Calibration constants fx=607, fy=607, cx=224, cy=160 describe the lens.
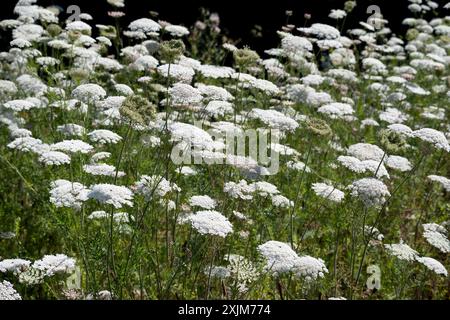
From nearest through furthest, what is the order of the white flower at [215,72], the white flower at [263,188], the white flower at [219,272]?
the white flower at [219,272] < the white flower at [263,188] < the white flower at [215,72]

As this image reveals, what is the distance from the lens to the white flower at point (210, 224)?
2463mm

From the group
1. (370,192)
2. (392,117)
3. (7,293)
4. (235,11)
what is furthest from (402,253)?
(235,11)

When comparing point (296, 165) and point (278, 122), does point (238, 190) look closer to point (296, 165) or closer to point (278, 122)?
point (278, 122)

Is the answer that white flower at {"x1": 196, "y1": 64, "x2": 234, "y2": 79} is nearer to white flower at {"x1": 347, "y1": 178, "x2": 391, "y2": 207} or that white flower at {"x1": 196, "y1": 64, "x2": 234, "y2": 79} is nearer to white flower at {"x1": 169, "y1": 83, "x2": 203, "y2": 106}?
white flower at {"x1": 169, "y1": 83, "x2": 203, "y2": 106}

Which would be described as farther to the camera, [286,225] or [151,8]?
[151,8]

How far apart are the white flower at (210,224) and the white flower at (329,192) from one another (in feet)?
3.06

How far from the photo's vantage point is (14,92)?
4.72 metres

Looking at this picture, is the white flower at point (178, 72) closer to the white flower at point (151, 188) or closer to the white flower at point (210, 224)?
the white flower at point (151, 188)

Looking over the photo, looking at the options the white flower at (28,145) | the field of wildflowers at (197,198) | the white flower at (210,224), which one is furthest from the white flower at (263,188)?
the white flower at (28,145)

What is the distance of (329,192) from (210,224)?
3.80 feet

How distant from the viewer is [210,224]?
251 cm

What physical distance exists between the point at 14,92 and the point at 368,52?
4.18 metres
